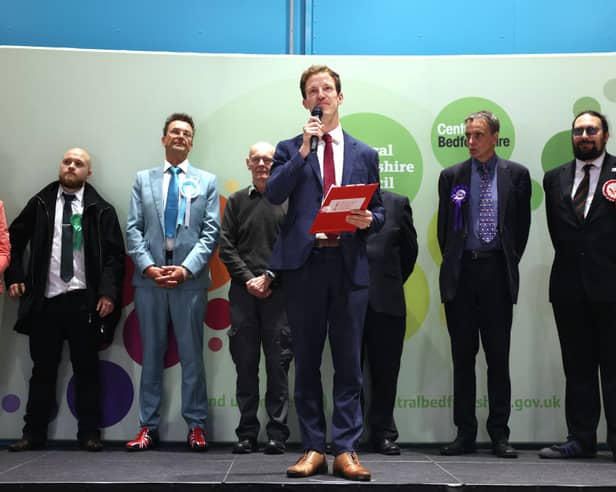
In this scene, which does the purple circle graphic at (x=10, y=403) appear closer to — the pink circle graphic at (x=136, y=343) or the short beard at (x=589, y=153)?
the pink circle graphic at (x=136, y=343)

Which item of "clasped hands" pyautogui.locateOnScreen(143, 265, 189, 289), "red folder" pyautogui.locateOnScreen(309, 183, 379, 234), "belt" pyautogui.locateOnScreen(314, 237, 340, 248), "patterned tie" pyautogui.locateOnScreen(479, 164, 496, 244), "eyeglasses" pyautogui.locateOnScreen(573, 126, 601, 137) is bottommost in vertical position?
"clasped hands" pyautogui.locateOnScreen(143, 265, 189, 289)

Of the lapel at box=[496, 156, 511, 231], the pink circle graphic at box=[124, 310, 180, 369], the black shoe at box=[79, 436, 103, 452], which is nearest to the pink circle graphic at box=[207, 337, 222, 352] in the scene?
the pink circle graphic at box=[124, 310, 180, 369]

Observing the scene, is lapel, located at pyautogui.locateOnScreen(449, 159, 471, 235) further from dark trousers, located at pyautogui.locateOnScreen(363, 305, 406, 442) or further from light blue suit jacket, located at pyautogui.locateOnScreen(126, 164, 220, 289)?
light blue suit jacket, located at pyautogui.locateOnScreen(126, 164, 220, 289)

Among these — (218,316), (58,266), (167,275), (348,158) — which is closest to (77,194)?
(58,266)

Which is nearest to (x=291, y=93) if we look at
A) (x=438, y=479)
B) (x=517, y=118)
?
(x=517, y=118)

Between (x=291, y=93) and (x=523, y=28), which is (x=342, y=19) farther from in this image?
(x=523, y=28)

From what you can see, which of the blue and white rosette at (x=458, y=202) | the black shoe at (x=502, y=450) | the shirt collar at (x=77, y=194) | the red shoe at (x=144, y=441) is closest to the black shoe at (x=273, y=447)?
the red shoe at (x=144, y=441)

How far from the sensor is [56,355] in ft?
14.5

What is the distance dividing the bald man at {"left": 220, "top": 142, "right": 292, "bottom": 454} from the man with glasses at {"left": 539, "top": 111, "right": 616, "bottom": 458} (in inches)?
60.5

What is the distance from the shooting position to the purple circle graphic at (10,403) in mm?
4613

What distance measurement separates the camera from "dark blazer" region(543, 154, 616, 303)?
4.04 metres

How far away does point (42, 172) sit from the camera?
4.75 m

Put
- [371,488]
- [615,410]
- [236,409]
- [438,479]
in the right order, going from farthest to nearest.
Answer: [236,409] → [615,410] → [438,479] → [371,488]

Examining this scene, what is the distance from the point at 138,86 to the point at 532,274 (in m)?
2.84
